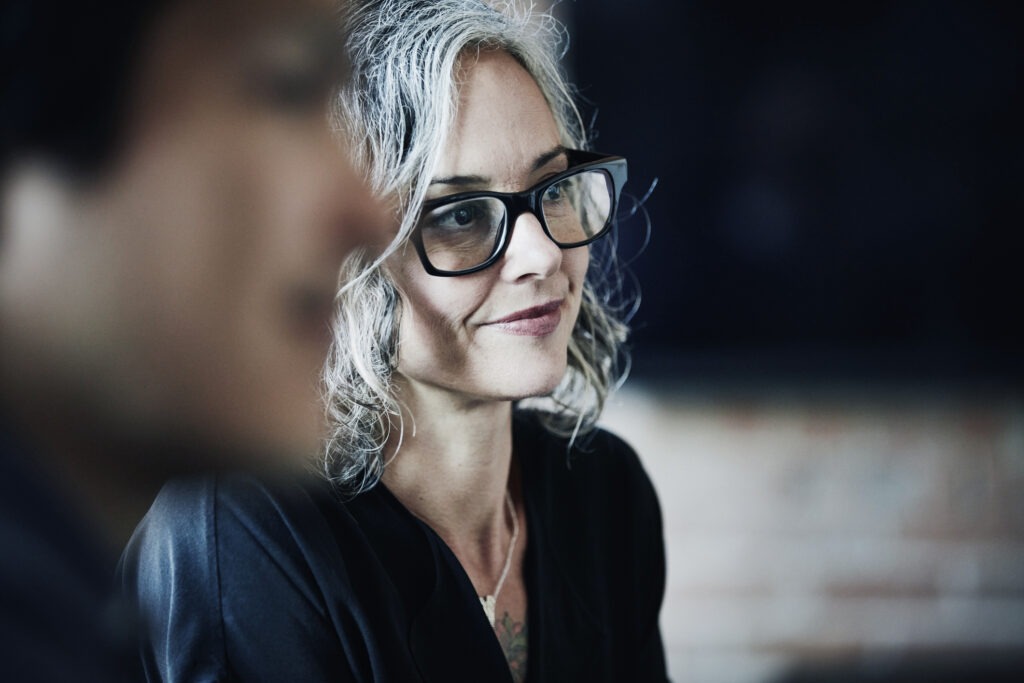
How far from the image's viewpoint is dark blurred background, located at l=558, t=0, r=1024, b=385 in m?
2.15

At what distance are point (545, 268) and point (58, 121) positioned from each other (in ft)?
1.56

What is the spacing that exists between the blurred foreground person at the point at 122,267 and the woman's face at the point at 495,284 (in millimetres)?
255

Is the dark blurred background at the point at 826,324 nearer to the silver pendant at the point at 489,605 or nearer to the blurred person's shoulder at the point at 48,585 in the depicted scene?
the silver pendant at the point at 489,605

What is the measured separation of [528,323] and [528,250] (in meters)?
0.08

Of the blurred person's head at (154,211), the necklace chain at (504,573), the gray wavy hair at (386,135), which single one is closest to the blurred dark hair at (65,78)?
the blurred person's head at (154,211)

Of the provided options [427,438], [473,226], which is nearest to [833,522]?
[427,438]

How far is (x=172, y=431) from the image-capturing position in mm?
545

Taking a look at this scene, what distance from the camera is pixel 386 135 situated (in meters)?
0.87

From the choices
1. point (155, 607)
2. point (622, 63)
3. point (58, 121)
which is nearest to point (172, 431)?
point (58, 121)

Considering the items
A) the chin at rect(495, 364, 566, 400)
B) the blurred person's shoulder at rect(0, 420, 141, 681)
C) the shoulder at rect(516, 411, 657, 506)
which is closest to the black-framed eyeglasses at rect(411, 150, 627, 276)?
the chin at rect(495, 364, 566, 400)

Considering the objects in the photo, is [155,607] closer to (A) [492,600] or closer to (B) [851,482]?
(A) [492,600]

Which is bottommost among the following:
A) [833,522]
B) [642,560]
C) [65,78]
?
[833,522]

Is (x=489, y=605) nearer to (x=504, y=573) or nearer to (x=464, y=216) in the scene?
(x=504, y=573)

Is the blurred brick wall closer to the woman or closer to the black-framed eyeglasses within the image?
the woman
